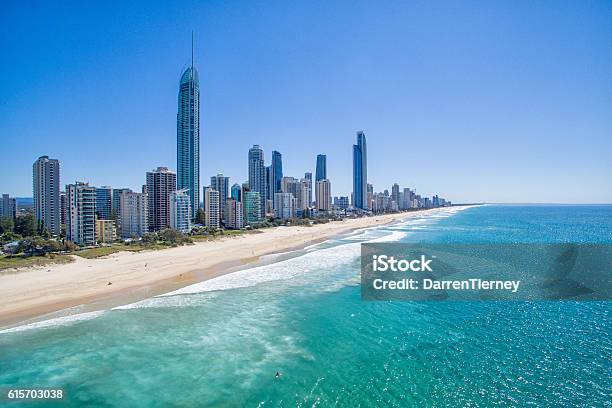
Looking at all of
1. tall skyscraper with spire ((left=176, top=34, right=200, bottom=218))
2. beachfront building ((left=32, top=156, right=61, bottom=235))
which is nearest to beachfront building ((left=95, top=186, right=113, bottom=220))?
beachfront building ((left=32, top=156, right=61, bottom=235))

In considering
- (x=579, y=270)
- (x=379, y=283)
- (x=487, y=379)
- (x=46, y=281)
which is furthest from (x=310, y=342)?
(x=579, y=270)

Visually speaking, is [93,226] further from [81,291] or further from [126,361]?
[126,361]

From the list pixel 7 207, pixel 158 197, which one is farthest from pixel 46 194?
pixel 7 207

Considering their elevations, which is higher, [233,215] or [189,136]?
[189,136]

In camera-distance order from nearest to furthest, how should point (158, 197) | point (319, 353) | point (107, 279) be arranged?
point (319, 353) < point (107, 279) < point (158, 197)

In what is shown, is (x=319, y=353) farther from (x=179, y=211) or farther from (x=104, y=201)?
(x=104, y=201)

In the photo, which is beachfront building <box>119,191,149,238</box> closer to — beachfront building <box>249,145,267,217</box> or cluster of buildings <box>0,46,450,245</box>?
cluster of buildings <box>0,46,450,245</box>

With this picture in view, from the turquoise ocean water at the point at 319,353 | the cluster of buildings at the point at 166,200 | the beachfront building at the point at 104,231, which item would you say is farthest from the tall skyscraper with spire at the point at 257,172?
the turquoise ocean water at the point at 319,353
